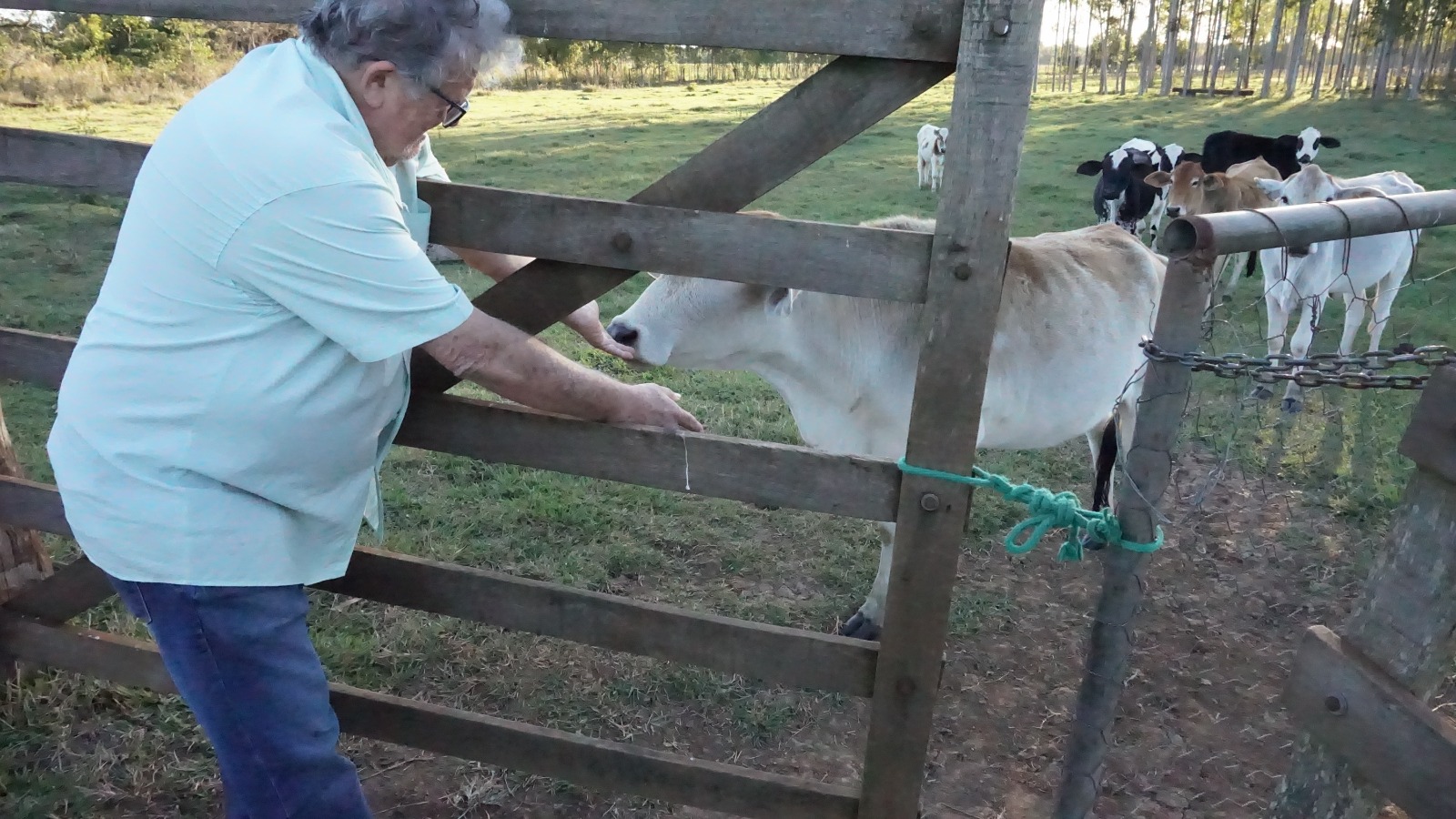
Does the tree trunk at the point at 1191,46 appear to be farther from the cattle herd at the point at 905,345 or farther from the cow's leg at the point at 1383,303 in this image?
the cattle herd at the point at 905,345

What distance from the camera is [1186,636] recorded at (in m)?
4.12

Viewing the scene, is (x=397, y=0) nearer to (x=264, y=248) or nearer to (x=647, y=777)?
(x=264, y=248)

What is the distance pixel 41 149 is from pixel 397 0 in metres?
1.29

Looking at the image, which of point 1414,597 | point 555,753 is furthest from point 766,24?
point 555,753

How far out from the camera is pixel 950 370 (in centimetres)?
193

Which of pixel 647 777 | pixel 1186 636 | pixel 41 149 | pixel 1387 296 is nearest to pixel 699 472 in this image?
pixel 647 777

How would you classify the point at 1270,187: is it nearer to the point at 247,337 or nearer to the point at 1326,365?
the point at 1326,365

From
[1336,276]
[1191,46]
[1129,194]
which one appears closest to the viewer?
[1336,276]

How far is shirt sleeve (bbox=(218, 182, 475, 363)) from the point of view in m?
1.62

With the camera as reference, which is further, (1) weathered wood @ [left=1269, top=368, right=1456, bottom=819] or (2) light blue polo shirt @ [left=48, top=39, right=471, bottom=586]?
(2) light blue polo shirt @ [left=48, top=39, right=471, bottom=586]

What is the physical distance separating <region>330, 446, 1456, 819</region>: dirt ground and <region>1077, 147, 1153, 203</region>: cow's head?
862cm

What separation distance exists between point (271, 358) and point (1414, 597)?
188 centimetres

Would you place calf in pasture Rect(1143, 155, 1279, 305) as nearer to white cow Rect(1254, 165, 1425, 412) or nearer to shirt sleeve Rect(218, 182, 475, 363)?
white cow Rect(1254, 165, 1425, 412)

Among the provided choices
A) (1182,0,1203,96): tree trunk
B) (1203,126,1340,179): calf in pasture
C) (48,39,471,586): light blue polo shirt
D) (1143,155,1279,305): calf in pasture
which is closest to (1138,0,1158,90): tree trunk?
(1182,0,1203,96): tree trunk
